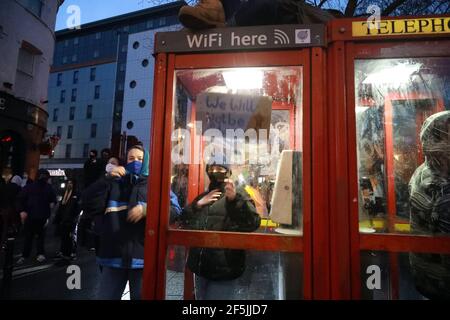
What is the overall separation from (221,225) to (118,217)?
1.30 meters

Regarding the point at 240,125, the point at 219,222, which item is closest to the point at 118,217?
the point at 219,222

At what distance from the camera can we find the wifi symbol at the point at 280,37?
6.80 ft

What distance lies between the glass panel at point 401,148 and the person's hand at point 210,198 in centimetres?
102

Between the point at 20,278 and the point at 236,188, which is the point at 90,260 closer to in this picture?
the point at 20,278

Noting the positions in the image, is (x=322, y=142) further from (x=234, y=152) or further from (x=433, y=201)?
(x=433, y=201)

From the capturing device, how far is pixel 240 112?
226 cm

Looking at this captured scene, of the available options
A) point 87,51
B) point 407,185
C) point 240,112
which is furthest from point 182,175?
point 87,51

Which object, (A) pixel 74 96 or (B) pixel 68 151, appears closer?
(B) pixel 68 151

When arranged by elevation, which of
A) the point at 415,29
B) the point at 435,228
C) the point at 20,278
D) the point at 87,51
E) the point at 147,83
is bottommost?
the point at 20,278

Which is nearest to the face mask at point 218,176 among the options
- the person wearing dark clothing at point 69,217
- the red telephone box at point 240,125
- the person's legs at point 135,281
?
the red telephone box at point 240,125

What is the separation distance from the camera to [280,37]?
6.83 ft

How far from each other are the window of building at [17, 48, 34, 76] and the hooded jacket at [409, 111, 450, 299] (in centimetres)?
1516

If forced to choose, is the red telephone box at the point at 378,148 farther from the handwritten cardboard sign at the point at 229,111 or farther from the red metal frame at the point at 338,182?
the handwritten cardboard sign at the point at 229,111
